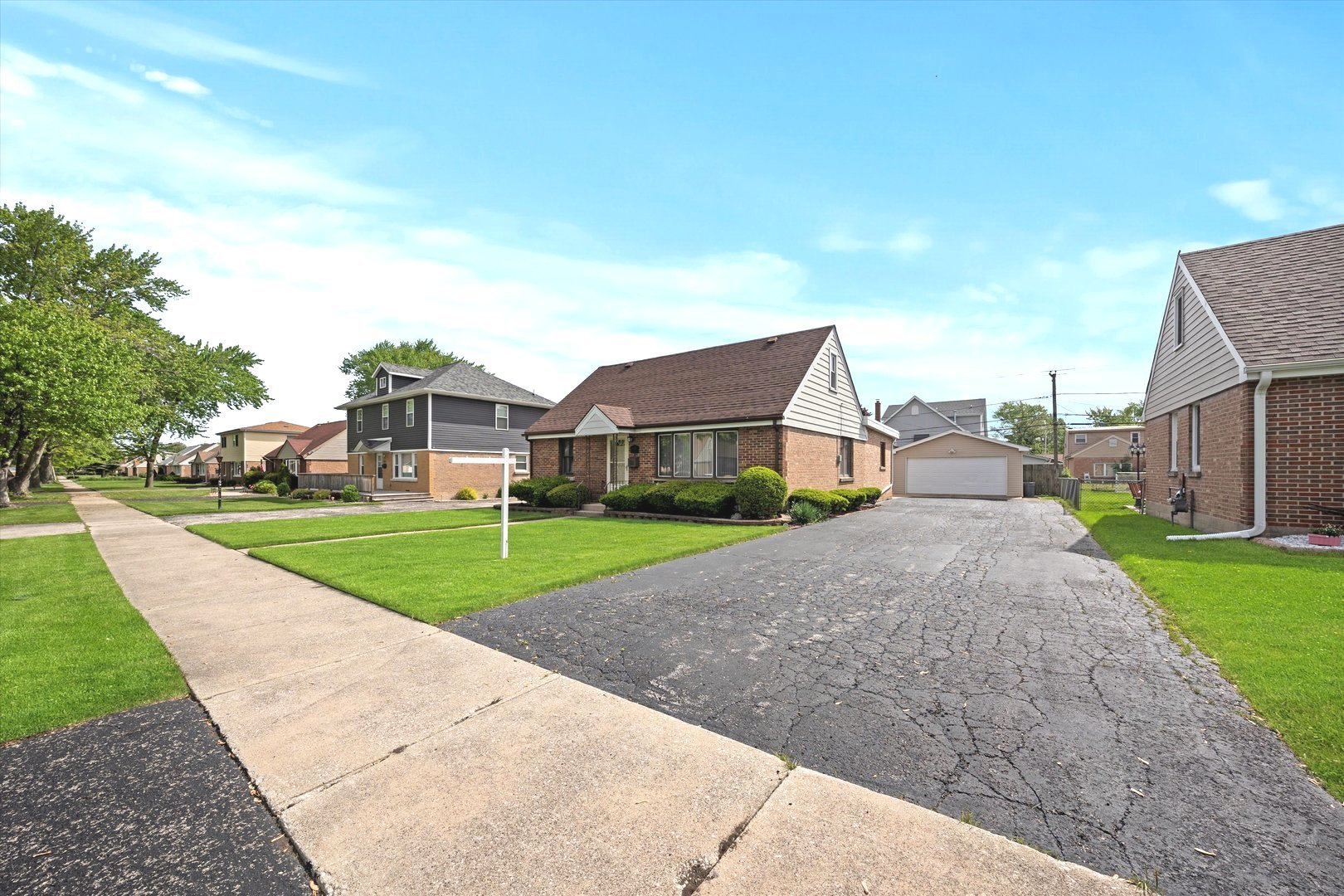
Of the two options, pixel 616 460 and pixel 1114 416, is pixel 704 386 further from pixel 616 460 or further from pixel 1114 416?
pixel 1114 416

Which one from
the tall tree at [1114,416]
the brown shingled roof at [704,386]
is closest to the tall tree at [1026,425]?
the tall tree at [1114,416]

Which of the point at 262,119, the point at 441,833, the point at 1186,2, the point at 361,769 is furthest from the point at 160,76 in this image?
the point at 1186,2

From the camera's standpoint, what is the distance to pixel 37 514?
19.0 m

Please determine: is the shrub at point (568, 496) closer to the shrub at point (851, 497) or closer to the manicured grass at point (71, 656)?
the shrub at point (851, 497)

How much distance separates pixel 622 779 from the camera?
9.38 ft

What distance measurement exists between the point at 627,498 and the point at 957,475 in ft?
67.7

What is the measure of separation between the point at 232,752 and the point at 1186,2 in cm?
1398

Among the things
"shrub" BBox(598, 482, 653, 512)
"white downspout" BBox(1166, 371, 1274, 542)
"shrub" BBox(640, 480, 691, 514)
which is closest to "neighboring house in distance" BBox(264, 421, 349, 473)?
"shrub" BBox(598, 482, 653, 512)

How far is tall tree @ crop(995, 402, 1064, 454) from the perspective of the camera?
74875 millimetres

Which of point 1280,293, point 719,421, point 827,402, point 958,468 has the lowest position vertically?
point 958,468

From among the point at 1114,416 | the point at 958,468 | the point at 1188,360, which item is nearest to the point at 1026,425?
the point at 1114,416

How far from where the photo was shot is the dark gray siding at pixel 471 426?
28.5 meters

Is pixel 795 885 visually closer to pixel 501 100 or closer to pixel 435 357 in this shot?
pixel 501 100

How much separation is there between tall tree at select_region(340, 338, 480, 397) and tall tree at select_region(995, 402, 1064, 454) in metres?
71.7
